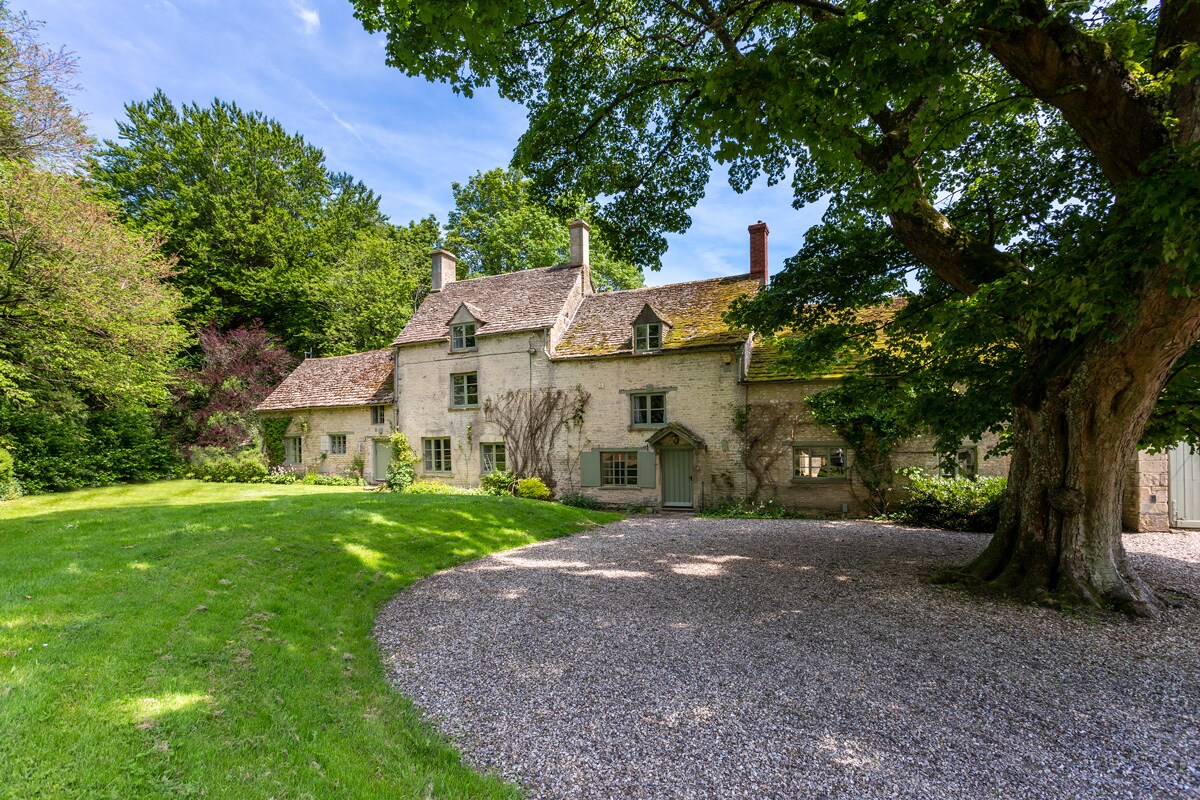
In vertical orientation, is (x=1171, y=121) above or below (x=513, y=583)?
above

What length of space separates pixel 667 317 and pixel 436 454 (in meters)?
11.6

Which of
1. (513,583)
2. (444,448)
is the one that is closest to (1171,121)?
(513,583)

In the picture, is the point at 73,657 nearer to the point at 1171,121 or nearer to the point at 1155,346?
the point at 1155,346

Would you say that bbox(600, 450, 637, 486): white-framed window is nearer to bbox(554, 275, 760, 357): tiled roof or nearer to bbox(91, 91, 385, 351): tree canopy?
bbox(554, 275, 760, 357): tiled roof

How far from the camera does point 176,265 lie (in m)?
29.7

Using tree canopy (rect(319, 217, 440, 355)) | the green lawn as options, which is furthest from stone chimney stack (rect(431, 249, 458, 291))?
the green lawn

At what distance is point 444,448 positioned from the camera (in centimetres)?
2241

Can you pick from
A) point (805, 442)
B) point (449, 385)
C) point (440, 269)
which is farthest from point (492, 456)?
point (805, 442)

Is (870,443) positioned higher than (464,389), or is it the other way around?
(464,389)

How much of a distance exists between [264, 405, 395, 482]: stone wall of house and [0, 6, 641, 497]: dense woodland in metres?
2.69

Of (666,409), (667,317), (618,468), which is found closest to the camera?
(666,409)

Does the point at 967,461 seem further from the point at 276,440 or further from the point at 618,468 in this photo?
the point at 276,440

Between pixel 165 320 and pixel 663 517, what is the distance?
20954mm

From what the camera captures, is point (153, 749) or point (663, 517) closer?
point (153, 749)
